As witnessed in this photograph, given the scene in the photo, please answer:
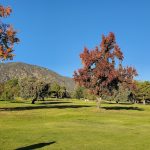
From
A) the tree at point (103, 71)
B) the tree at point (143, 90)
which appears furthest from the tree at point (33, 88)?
the tree at point (143, 90)

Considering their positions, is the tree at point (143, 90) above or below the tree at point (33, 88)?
above

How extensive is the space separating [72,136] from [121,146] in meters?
5.27

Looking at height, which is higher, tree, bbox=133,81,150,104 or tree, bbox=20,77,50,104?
tree, bbox=133,81,150,104

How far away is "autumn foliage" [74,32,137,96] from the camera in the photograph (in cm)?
7656

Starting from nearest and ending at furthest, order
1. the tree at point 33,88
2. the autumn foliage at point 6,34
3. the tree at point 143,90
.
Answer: the autumn foliage at point 6,34 → the tree at point 33,88 → the tree at point 143,90

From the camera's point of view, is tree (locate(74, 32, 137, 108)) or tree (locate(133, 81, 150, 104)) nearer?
tree (locate(74, 32, 137, 108))

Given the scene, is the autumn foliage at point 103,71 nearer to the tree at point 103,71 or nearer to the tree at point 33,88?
the tree at point 103,71

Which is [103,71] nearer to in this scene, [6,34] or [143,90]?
[6,34]

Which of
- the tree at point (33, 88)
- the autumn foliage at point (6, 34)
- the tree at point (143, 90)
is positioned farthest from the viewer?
the tree at point (143, 90)

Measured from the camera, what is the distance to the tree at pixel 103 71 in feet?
251

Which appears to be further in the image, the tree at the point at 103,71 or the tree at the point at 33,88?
the tree at the point at 33,88

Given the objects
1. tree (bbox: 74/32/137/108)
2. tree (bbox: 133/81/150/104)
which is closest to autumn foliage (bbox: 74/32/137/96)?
tree (bbox: 74/32/137/108)

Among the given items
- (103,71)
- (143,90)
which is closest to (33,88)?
(103,71)

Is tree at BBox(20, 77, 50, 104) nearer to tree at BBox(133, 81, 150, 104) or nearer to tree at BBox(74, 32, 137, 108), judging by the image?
tree at BBox(74, 32, 137, 108)
